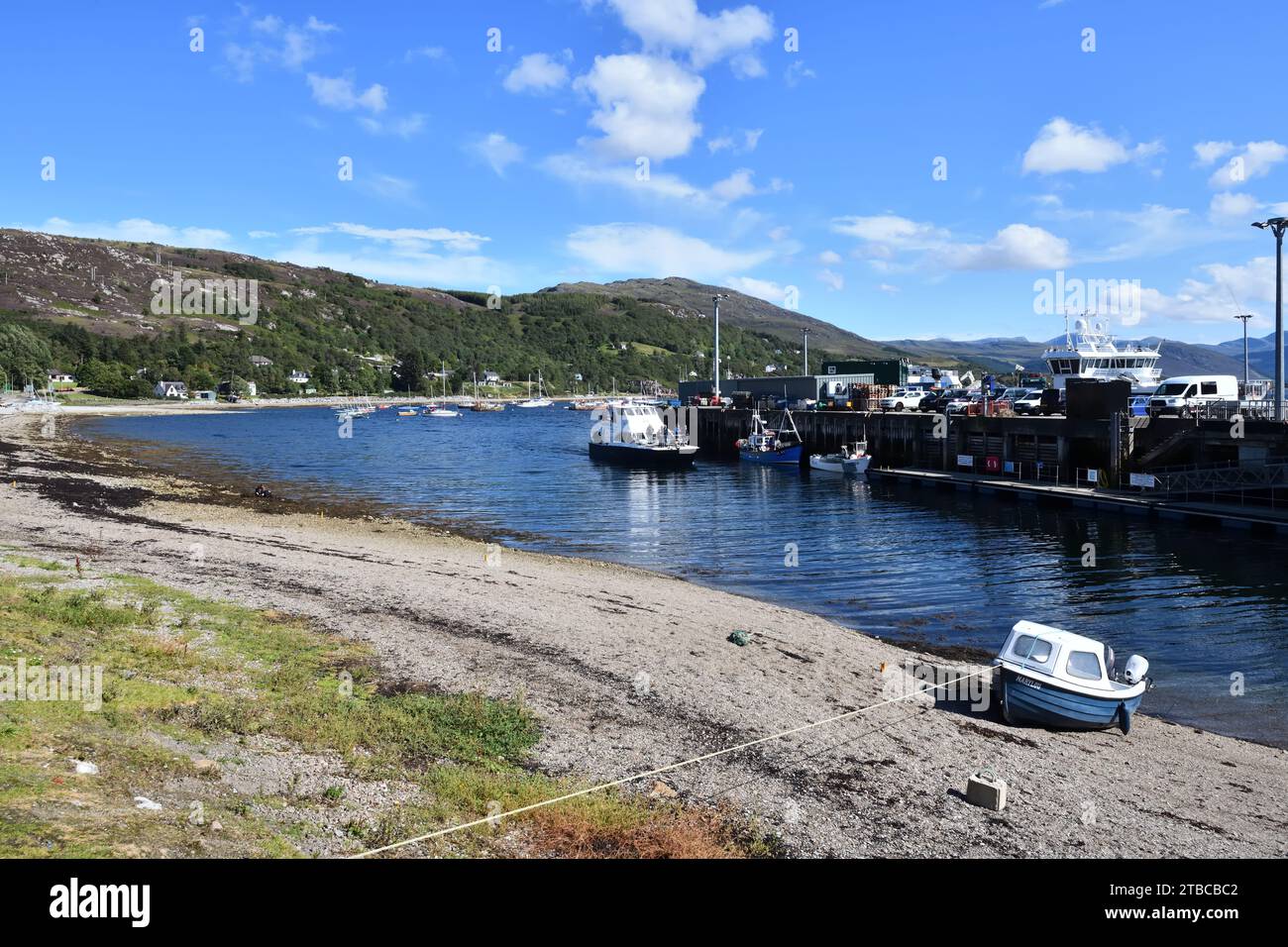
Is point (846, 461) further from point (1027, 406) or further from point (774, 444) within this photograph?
point (1027, 406)

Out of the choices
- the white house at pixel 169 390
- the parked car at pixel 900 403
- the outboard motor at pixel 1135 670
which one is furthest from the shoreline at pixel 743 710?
the white house at pixel 169 390

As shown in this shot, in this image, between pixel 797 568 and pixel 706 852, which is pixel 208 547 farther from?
pixel 706 852

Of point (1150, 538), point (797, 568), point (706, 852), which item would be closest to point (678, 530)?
point (797, 568)

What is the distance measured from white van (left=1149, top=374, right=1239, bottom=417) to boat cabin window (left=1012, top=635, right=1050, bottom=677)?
41185 mm

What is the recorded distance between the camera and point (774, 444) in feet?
249

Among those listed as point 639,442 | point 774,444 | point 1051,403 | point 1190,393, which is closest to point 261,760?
point 1051,403

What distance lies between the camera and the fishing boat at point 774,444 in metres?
73.2

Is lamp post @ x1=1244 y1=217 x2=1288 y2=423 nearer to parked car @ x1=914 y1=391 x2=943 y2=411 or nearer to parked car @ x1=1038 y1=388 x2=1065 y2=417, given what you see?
parked car @ x1=1038 y1=388 x2=1065 y2=417

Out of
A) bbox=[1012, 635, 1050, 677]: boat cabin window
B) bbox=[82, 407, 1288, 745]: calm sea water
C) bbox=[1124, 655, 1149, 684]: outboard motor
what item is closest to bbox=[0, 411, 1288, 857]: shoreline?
bbox=[1124, 655, 1149, 684]: outboard motor

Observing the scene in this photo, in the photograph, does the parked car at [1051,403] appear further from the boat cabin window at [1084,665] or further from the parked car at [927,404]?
the boat cabin window at [1084,665]

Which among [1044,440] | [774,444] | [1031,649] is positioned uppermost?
[1044,440]

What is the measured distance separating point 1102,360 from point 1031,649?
56.6 meters

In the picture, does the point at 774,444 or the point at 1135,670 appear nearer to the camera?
the point at 1135,670

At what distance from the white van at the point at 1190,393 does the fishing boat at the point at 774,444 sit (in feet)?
90.4
